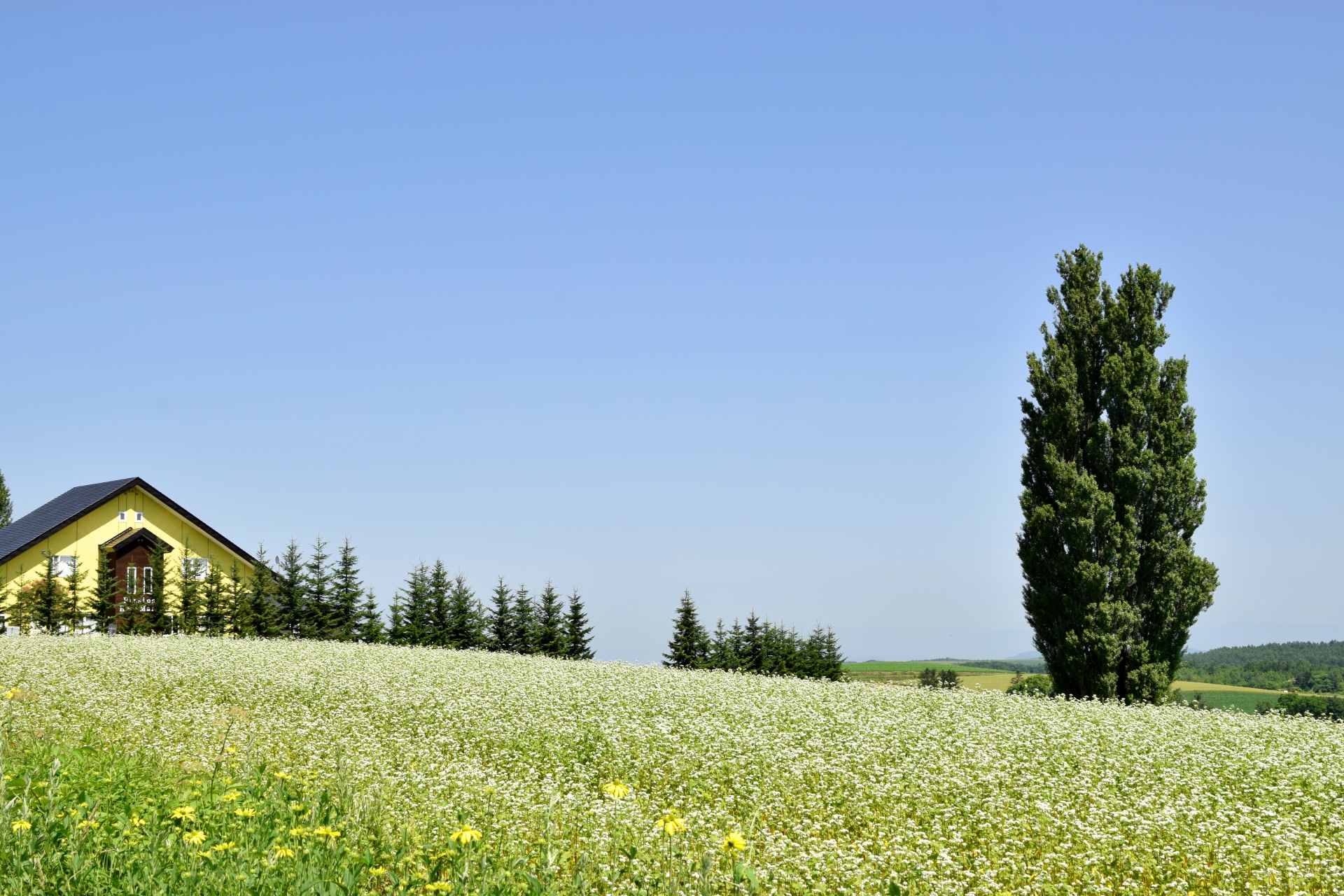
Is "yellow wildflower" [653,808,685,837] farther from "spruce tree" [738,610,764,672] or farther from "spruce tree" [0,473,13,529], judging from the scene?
"spruce tree" [0,473,13,529]

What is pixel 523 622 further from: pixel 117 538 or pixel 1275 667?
pixel 1275 667

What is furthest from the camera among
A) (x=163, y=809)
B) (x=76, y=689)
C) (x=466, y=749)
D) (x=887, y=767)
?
(x=76, y=689)

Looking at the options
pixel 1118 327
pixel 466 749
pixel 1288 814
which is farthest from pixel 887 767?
pixel 1118 327

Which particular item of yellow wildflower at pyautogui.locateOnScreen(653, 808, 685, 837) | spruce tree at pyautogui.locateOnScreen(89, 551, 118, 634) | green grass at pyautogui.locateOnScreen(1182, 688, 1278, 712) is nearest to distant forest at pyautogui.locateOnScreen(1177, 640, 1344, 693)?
green grass at pyautogui.locateOnScreen(1182, 688, 1278, 712)

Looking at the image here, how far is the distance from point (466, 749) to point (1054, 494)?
18249 millimetres

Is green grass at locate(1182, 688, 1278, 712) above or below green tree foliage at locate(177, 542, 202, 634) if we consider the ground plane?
below

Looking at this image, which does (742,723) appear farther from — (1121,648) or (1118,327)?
(1118,327)

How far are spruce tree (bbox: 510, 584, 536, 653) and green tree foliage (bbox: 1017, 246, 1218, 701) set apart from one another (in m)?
21.1

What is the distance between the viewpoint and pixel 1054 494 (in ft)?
84.1

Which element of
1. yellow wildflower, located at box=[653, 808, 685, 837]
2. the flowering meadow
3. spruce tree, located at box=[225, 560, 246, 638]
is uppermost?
spruce tree, located at box=[225, 560, 246, 638]

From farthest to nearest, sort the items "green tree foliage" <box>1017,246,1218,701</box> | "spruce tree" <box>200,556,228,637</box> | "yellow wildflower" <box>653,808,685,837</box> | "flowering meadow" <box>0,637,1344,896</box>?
"spruce tree" <box>200,556,228,637</box> < "green tree foliage" <box>1017,246,1218,701</box> < "flowering meadow" <box>0,637,1344,896</box> < "yellow wildflower" <box>653,808,685,837</box>

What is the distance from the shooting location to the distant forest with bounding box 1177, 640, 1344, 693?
4803 cm

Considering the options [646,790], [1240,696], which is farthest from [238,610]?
[1240,696]

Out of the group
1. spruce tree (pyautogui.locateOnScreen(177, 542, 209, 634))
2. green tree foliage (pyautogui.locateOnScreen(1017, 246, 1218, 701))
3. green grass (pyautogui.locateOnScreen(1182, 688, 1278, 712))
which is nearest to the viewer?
green tree foliage (pyautogui.locateOnScreen(1017, 246, 1218, 701))
